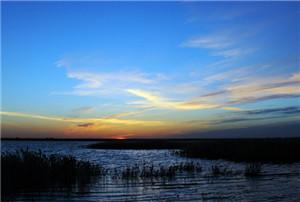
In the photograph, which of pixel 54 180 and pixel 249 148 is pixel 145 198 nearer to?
pixel 54 180

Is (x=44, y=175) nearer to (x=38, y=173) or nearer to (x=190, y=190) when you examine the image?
(x=38, y=173)

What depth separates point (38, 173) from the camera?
790 inches

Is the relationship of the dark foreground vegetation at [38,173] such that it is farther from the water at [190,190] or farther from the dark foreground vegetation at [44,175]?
the water at [190,190]

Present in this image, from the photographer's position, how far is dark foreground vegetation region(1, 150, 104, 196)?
750 inches

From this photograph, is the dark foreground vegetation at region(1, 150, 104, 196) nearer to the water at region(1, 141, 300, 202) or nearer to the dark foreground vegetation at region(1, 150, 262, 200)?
the dark foreground vegetation at region(1, 150, 262, 200)

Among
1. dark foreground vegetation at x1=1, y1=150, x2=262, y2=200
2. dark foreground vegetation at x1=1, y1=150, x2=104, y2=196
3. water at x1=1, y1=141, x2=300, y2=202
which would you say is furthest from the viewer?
dark foreground vegetation at x1=1, y1=150, x2=104, y2=196

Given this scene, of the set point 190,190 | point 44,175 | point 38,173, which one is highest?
Answer: point 38,173

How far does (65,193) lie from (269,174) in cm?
1525

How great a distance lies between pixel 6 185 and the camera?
18672 mm

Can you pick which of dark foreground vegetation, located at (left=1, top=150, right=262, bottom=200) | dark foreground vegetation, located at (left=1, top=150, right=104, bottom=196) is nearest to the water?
dark foreground vegetation, located at (left=1, top=150, right=262, bottom=200)

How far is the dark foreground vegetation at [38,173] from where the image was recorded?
1905 centimetres

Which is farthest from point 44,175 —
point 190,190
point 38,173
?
point 190,190

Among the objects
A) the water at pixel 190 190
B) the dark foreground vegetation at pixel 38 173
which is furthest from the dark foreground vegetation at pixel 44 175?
the water at pixel 190 190

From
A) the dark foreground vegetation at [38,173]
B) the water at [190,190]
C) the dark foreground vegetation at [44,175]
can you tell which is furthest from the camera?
the dark foreground vegetation at [38,173]
